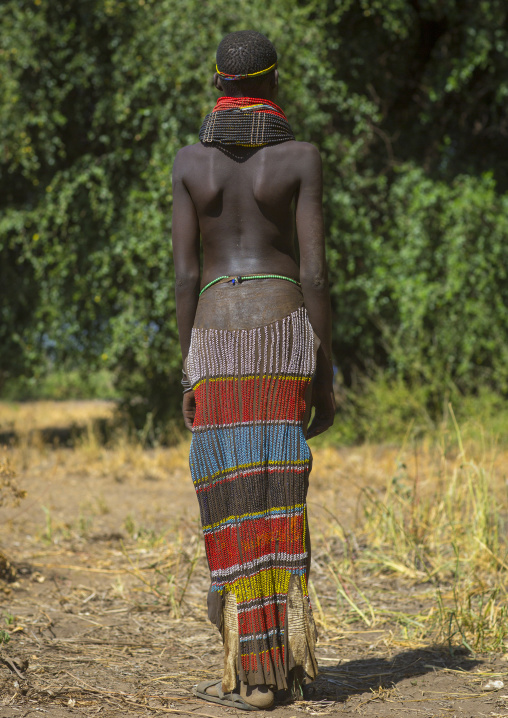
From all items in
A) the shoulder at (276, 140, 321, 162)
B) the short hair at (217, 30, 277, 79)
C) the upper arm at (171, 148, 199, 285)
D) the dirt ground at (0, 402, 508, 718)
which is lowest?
the dirt ground at (0, 402, 508, 718)

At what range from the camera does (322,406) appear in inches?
111

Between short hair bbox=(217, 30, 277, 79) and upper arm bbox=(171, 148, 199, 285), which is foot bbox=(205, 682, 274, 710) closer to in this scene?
upper arm bbox=(171, 148, 199, 285)

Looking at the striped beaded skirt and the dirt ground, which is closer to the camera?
the striped beaded skirt

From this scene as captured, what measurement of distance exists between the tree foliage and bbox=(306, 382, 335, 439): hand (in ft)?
16.9

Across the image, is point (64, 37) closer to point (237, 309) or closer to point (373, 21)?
point (373, 21)

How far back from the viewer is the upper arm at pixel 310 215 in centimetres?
260

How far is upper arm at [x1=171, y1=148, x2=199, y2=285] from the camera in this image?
2.71m

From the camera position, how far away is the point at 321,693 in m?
2.87

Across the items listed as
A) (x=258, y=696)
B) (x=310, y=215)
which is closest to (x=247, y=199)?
(x=310, y=215)

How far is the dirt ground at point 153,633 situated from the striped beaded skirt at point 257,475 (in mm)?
274

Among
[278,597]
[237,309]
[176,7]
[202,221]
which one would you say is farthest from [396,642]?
[176,7]

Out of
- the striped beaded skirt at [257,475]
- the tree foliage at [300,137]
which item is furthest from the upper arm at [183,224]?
the tree foliage at [300,137]

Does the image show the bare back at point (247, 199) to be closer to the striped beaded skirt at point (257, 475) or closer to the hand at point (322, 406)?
the striped beaded skirt at point (257, 475)

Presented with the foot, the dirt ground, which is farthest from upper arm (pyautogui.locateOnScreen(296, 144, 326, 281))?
the dirt ground
